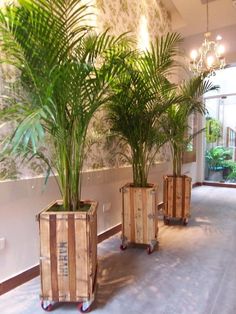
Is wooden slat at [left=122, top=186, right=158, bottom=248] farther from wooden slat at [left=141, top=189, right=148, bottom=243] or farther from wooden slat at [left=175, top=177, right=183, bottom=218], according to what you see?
wooden slat at [left=175, top=177, right=183, bottom=218]

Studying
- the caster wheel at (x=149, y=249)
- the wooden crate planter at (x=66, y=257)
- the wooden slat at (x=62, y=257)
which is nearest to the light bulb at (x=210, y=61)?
the caster wheel at (x=149, y=249)

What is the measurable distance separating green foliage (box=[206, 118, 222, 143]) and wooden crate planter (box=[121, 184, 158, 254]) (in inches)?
202

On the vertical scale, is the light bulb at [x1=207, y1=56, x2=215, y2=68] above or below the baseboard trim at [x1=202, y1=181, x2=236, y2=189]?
above

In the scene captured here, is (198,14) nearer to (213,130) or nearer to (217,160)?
(213,130)

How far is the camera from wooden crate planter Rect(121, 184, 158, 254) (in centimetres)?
261

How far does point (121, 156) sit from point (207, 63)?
2259 millimetres

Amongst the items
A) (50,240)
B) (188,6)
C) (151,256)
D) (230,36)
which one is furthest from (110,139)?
(230,36)

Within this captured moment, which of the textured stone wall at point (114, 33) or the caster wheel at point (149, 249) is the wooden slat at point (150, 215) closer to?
the caster wheel at point (149, 249)

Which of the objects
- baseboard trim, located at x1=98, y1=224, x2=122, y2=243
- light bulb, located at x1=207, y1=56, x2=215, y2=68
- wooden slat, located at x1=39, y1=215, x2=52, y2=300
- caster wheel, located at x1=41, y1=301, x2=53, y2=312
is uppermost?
light bulb, located at x1=207, y1=56, x2=215, y2=68

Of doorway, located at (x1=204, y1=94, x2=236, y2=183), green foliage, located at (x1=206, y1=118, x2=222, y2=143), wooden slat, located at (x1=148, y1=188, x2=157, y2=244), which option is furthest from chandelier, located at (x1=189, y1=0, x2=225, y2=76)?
green foliage, located at (x1=206, y1=118, x2=222, y2=143)

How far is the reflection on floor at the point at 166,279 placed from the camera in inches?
68.7

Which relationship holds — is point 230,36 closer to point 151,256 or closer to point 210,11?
point 210,11

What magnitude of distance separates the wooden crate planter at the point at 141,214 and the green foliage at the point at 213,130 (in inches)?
202

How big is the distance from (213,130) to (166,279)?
5.89 metres
